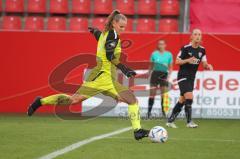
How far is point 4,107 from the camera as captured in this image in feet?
56.7

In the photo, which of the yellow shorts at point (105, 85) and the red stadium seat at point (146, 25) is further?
the red stadium seat at point (146, 25)

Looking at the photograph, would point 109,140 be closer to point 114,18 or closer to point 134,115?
point 134,115

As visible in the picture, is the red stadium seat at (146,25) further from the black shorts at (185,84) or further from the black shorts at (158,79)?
the black shorts at (185,84)

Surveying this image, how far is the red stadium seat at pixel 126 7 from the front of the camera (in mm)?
19703

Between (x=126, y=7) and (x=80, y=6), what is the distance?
139cm

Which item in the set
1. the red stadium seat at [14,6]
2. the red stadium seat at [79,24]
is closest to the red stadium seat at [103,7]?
the red stadium seat at [79,24]

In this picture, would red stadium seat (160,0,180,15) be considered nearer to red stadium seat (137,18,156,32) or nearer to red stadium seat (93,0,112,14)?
red stadium seat (137,18,156,32)

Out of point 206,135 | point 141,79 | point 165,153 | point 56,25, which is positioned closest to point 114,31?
point 165,153

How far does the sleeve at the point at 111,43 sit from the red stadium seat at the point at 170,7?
960 cm

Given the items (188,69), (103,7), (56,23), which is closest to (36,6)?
(56,23)

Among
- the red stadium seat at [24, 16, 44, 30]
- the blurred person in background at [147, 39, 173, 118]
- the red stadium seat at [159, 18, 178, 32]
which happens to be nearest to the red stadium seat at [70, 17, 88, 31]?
the red stadium seat at [24, 16, 44, 30]

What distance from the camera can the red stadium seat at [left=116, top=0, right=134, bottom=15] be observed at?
64.6 feet

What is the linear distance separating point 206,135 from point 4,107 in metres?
6.91

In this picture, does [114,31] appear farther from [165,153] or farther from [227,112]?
[227,112]
